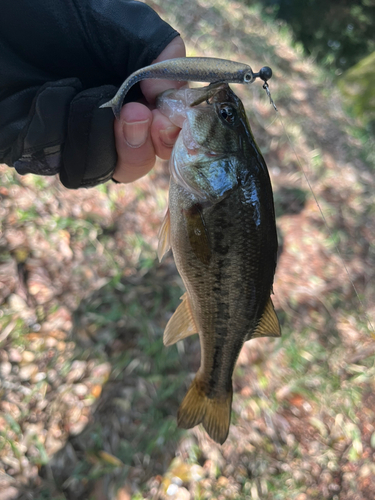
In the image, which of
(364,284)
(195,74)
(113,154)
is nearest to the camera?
(195,74)

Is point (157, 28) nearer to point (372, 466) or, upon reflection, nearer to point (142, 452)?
point (142, 452)

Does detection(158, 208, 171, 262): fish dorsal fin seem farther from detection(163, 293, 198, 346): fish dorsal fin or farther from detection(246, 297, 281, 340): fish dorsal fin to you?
detection(246, 297, 281, 340): fish dorsal fin

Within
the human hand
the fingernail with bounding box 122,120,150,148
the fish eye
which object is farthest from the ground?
the fingernail with bounding box 122,120,150,148

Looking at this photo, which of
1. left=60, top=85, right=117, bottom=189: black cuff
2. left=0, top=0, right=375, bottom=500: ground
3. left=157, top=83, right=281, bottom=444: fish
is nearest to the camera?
left=157, top=83, right=281, bottom=444: fish

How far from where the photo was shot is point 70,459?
99.1 inches

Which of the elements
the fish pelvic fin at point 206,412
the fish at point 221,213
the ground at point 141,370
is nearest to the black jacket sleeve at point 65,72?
the fish at point 221,213

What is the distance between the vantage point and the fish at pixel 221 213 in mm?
1700

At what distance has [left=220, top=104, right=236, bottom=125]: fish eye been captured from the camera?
1.77 meters

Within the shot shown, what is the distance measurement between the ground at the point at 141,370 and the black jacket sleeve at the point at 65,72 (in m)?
1.13

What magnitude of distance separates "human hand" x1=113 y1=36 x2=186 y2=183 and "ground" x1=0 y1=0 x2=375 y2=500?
0.82 meters

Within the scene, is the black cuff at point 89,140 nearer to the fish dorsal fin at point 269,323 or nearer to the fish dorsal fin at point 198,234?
the fish dorsal fin at point 198,234

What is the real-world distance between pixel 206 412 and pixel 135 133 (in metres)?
1.72

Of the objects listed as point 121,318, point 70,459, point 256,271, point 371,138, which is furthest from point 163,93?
point 371,138

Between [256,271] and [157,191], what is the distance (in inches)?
101
